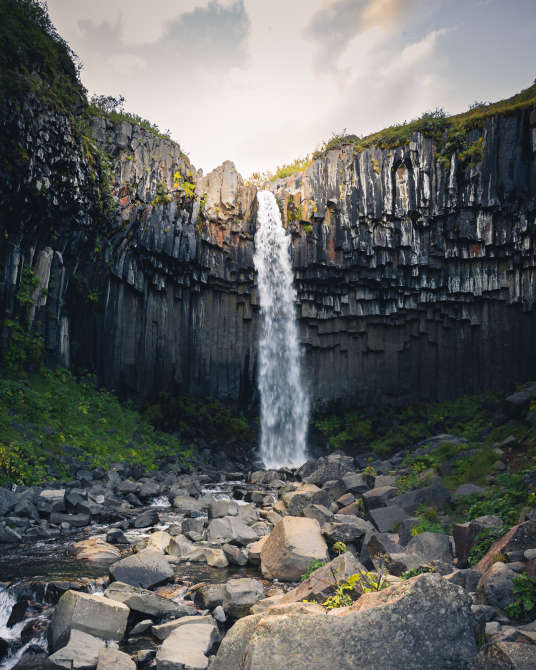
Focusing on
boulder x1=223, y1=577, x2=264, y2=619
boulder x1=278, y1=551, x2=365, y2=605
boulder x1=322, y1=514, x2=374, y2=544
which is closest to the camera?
boulder x1=278, y1=551, x2=365, y2=605

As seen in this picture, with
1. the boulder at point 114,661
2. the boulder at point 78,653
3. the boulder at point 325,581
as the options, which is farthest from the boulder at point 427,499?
the boulder at point 78,653

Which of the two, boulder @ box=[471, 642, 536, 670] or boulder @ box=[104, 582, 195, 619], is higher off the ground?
boulder @ box=[471, 642, 536, 670]

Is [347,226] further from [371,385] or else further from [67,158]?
[67,158]

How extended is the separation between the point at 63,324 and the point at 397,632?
18194 millimetres

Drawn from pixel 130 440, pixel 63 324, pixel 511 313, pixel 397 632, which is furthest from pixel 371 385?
pixel 397 632

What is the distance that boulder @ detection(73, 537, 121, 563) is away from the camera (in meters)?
7.83

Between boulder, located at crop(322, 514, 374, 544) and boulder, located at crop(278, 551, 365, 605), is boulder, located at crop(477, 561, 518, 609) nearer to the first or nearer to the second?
boulder, located at crop(278, 551, 365, 605)

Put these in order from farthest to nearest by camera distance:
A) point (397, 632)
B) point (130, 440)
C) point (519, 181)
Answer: point (519, 181), point (130, 440), point (397, 632)

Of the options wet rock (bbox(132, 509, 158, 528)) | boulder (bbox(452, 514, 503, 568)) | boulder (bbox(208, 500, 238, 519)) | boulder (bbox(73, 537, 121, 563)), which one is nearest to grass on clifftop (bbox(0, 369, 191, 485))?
wet rock (bbox(132, 509, 158, 528))

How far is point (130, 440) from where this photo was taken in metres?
18.2

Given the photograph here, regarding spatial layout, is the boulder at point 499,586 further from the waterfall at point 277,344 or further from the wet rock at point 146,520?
the waterfall at point 277,344

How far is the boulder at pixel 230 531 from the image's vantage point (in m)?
9.34

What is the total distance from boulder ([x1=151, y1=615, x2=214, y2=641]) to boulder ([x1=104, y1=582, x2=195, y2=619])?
38cm

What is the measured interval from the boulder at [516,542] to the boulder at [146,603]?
4.35 meters
